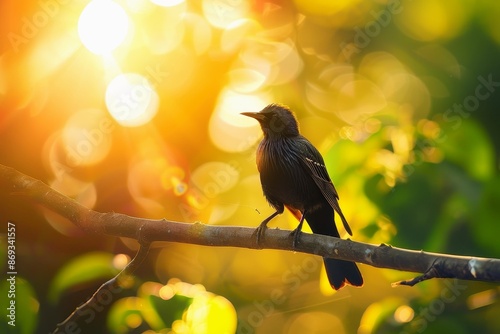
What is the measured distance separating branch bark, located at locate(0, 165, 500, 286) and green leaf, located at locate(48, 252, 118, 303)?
18cm

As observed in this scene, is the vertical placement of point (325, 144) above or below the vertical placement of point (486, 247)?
above

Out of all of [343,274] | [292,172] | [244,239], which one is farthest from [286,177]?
[244,239]

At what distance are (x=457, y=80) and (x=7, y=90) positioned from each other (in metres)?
2.20

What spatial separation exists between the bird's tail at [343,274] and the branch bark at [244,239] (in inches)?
16.9

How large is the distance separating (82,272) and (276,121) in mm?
→ 1279

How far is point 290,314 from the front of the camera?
3.38 metres

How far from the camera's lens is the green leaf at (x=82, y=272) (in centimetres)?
276

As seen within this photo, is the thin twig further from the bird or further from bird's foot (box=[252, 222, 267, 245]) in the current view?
the bird

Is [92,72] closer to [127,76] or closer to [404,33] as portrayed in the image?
[127,76]

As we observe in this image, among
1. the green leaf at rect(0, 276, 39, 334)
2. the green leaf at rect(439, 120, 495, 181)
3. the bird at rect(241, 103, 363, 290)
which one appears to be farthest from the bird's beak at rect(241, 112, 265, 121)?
the green leaf at rect(0, 276, 39, 334)

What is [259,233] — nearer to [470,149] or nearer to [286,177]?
[286,177]

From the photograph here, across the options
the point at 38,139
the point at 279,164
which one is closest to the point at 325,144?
the point at 279,164

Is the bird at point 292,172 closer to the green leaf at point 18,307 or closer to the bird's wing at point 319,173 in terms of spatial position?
the bird's wing at point 319,173

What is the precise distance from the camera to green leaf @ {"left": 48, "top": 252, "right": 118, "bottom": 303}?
2.76m
